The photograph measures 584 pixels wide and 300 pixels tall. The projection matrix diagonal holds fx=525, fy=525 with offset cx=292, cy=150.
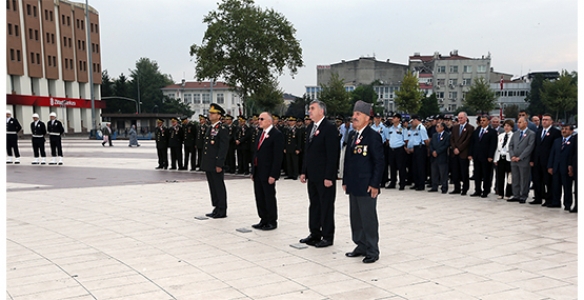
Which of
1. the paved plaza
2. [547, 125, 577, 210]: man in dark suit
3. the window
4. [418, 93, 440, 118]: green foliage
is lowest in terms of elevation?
the paved plaza

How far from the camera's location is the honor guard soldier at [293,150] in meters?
15.3

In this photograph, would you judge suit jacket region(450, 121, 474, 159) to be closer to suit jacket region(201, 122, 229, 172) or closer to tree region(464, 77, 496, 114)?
suit jacket region(201, 122, 229, 172)

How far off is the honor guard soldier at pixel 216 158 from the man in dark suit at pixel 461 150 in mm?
5686

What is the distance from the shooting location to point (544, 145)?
34.0 feet

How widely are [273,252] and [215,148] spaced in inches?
113

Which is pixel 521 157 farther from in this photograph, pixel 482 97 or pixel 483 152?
pixel 482 97

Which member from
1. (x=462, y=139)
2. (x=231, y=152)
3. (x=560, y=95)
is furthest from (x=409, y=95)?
(x=462, y=139)

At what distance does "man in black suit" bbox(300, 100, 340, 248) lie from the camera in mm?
6918

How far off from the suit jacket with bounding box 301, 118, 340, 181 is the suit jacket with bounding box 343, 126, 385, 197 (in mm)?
440

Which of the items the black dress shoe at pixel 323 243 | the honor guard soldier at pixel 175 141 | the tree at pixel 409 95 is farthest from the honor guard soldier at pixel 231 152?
the tree at pixel 409 95

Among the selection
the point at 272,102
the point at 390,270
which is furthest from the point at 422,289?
the point at 272,102

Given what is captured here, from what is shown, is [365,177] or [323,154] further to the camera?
[323,154]

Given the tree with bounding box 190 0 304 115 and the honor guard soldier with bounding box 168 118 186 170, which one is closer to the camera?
the honor guard soldier with bounding box 168 118 186 170

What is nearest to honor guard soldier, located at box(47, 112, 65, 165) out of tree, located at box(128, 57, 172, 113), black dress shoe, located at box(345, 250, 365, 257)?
black dress shoe, located at box(345, 250, 365, 257)
